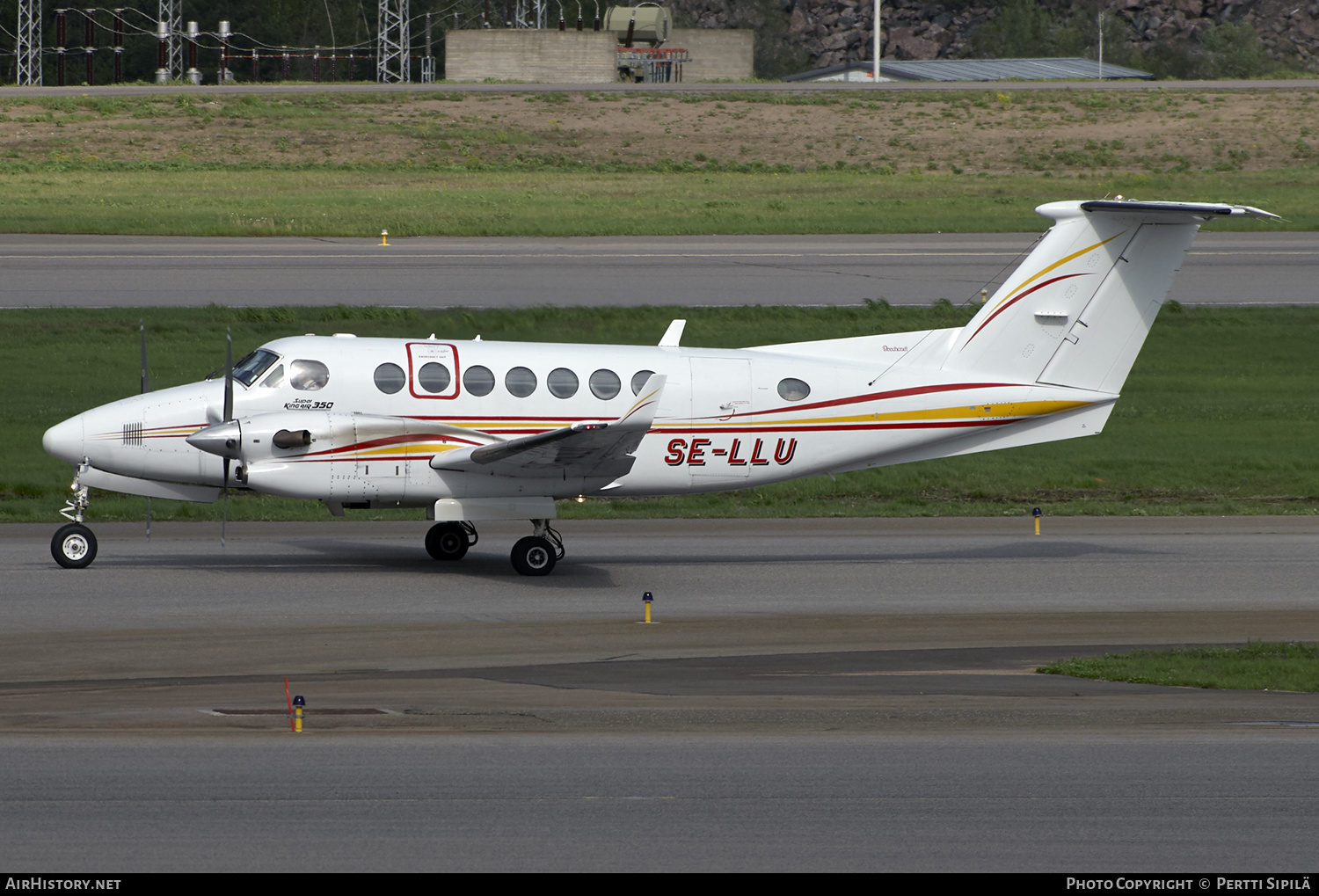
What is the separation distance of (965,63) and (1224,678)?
87.9 m

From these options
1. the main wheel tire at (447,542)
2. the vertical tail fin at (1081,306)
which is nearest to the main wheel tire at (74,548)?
the main wheel tire at (447,542)

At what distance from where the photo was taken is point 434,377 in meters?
17.3

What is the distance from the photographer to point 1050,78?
3531 inches

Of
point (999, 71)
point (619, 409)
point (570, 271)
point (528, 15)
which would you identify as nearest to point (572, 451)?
point (619, 409)

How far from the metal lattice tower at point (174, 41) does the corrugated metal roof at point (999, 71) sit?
4278 centimetres

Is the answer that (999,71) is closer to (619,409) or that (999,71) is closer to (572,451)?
(619,409)

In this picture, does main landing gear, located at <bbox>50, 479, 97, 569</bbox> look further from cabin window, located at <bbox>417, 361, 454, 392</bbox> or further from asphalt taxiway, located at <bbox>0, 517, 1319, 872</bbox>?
cabin window, located at <bbox>417, 361, 454, 392</bbox>

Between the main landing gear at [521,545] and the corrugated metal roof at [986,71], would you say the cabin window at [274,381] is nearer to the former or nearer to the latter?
the main landing gear at [521,545]

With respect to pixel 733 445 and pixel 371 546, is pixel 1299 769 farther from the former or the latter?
pixel 371 546

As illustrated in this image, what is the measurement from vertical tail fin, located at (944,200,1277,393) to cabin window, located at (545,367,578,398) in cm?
464

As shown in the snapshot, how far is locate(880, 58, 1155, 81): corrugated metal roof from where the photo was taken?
9075 centimetres

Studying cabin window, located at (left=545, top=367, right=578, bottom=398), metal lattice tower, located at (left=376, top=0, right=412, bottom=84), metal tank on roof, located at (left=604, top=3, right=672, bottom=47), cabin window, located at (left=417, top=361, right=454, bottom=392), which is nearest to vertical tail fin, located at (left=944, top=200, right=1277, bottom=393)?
cabin window, located at (left=545, top=367, right=578, bottom=398)

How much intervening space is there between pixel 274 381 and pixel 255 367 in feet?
1.04

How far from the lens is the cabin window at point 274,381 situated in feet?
55.7
